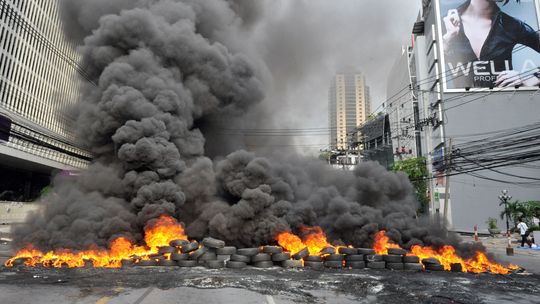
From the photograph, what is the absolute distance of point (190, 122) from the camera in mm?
18672

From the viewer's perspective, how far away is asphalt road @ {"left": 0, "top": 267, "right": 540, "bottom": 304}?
8195 millimetres

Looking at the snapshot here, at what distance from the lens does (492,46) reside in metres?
43.2

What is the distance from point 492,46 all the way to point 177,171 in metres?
41.5

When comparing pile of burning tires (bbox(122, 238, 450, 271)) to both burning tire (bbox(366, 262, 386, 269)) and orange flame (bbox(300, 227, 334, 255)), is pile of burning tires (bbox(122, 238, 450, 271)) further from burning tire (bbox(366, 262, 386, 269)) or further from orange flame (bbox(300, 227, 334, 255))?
orange flame (bbox(300, 227, 334, 255))

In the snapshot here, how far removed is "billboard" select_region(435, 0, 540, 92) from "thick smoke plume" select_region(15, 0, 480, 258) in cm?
3173

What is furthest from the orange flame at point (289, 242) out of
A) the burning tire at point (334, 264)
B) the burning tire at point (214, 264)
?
the burning tire at point (214, 264)

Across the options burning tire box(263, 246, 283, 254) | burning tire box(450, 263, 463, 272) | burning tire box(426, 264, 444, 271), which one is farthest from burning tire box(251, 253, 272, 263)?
burning tire box(450, 263, 463, 272)

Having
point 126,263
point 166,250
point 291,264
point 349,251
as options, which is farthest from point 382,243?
point 126,263

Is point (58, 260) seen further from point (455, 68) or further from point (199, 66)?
point (455, 68)

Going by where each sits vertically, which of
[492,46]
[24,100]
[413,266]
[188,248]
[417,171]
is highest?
[492,46]

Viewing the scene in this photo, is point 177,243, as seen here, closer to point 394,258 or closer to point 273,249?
point 273,249

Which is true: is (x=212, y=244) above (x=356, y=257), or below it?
above

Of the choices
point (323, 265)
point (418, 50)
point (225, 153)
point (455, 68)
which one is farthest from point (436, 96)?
point (323, 265)

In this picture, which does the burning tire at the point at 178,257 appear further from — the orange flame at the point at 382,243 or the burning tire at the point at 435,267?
the burning tire at the point at 435,267
